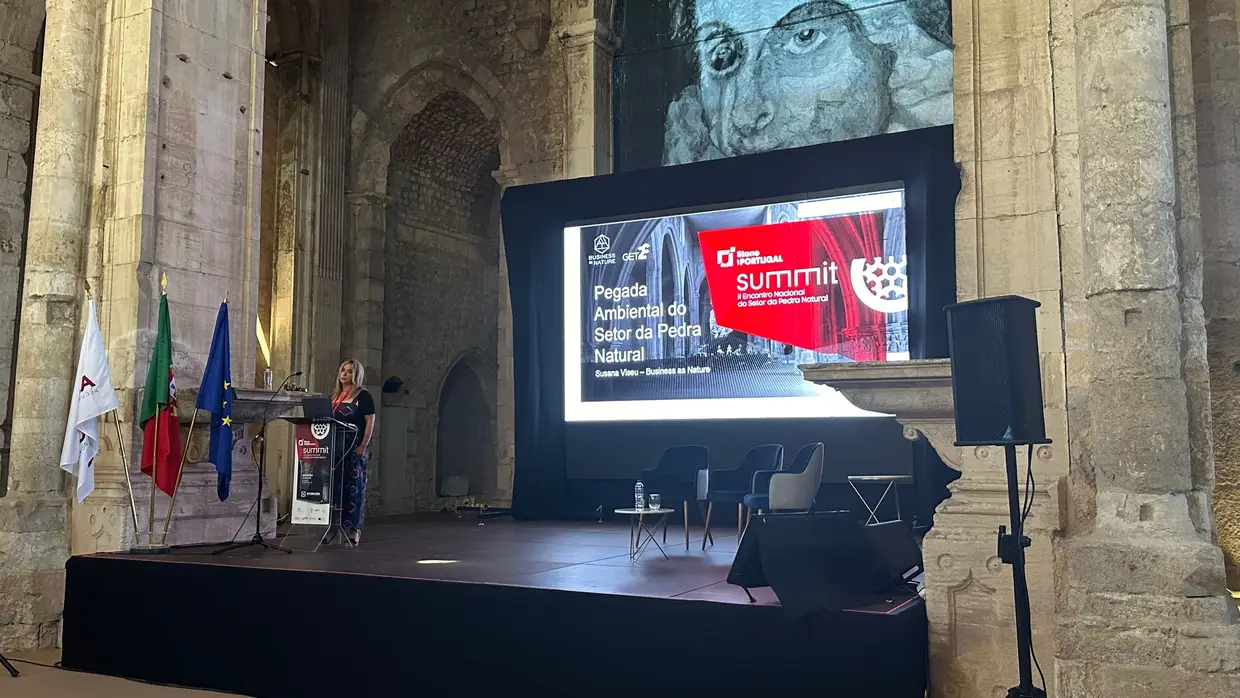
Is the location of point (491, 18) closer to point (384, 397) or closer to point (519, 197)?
point (519, 197)

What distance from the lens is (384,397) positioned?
13484mm

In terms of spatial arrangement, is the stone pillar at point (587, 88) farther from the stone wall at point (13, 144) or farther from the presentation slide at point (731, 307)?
the stone wall at point (13, 144)

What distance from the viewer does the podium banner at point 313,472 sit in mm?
6441

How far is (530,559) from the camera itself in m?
6.12

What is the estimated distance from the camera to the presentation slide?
8820 mm

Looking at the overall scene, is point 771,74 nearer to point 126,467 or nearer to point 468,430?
point 468,430

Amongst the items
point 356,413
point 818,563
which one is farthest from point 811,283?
point 818,563

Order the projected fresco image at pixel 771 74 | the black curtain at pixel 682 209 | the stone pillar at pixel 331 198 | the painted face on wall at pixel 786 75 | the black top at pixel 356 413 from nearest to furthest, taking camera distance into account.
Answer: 1. the black top at pixel 356 413
2. the black curtain at pixel 682 209
3. the projected fresco image at pixel 771 74
4. the painted face on wall at pixel 786 75
5. the stone pillar at pixel 331 198

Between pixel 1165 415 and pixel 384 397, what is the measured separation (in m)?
11.1

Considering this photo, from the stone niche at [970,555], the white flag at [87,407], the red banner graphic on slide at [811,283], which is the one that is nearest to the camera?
the stone niche at [970,555]

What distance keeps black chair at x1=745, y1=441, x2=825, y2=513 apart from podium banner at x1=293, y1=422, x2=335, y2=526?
106 inches

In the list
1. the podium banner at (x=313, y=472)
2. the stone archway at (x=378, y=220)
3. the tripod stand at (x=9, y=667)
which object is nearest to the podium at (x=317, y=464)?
the podium banner at (x=313, y=472)

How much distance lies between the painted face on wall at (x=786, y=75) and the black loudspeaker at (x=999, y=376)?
6.87m

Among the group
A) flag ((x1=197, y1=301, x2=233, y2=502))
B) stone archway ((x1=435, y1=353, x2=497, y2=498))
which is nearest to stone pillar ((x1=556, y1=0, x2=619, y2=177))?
stone archway ((x1=435, y1=353, x2=497, y2=498))
